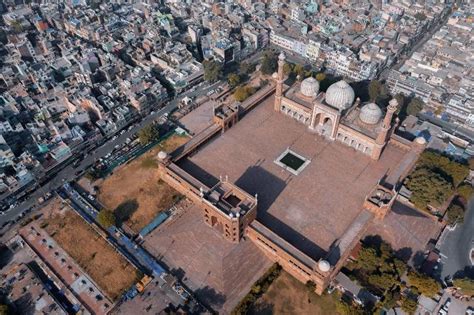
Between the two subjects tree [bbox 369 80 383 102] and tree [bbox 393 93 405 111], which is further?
tree [bbox 369 80 383 102]

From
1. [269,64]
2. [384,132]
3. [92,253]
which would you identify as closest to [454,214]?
[384,132]

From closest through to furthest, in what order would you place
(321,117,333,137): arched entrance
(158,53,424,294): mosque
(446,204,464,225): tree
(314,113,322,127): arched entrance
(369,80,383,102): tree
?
(158,53,424,294): mosque
(446,204,464,225): tree
(314,113,322,127): arched entrance
(321,117,333,137): arched entrance
(369,80,383,102): tree

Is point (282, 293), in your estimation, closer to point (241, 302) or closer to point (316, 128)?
point (241, 302)

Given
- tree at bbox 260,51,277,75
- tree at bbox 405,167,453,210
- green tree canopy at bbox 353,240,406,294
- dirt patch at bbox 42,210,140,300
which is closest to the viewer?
green tree canopy at bbox 353,240,406,294

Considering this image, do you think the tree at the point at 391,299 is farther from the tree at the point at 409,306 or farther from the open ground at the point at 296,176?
the open ground at the point at 296,176

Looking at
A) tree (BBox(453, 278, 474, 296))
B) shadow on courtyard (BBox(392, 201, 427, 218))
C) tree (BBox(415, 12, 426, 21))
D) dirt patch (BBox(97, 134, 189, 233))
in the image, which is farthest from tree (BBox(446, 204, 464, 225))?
tree (BBox(415, 12, 426, 21))

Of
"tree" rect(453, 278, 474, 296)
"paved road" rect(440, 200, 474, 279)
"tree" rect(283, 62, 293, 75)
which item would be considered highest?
"tree" rect(283, 62, 293, 75)

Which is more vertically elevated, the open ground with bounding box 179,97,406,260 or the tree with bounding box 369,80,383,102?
the tree with bounding box 369,80,383,102

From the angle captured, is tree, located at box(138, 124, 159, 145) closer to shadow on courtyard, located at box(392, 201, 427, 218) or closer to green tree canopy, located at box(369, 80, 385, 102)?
shadow on courtyard, located at box(392, 201, 427, 218)
